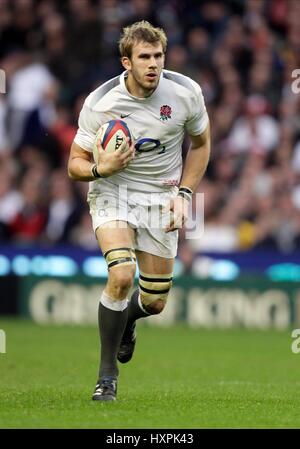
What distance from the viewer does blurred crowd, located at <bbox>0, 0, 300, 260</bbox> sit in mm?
16359

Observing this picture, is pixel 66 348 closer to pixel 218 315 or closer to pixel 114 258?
pixel 218 315

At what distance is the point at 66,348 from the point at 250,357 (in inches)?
84.5

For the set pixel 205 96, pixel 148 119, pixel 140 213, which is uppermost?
pixel 205 96

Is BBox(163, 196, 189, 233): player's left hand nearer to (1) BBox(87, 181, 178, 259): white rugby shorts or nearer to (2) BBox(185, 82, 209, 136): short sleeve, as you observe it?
(1) BBox(87, 181, 178, 259): white rugby shorts

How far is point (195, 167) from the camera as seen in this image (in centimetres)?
872

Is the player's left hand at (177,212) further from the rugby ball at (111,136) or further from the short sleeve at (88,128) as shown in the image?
the short sleeve at (88,128)

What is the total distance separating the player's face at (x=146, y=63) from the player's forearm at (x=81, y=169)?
69 cm

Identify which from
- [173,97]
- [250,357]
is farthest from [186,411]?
[250,357]

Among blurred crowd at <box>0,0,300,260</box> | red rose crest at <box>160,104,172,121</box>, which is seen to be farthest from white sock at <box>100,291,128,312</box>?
blurred crowd at <box>0,0,300,260</box>

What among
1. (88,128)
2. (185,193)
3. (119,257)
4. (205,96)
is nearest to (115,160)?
(88,128)

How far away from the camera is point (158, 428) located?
22.1 feet

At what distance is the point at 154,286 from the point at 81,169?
125cm

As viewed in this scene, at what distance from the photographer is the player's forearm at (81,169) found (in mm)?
8125

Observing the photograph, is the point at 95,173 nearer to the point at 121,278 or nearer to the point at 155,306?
the point at 121,278
